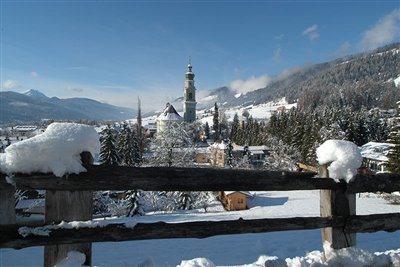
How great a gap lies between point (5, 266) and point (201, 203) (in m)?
25.3

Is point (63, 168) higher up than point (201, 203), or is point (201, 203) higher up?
point (63, 168)

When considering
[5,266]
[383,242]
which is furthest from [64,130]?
[383,242]

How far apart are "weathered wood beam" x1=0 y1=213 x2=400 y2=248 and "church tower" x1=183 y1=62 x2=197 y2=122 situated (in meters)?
104

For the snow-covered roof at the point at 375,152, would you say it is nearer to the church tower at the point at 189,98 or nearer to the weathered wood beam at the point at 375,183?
the weathered wood beam at the point at 375,183

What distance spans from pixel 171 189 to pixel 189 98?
4169 inches

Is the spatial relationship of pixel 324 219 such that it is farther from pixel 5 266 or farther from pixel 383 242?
pixel 5 266

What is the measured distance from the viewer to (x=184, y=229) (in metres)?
3.06

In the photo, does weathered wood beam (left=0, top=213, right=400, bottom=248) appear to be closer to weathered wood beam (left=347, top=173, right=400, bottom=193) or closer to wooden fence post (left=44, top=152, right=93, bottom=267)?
wooden fence post (left=44, top=152, right=93, bottom=267)

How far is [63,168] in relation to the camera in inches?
105

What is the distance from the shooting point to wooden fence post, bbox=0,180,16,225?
2.61 metres

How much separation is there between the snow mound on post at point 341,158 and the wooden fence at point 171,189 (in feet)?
0.34

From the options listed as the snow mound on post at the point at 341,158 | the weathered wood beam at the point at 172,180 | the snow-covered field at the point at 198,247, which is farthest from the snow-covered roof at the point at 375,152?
the weathered wood beam at the point at 172,180

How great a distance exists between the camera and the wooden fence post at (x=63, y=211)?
2.78m

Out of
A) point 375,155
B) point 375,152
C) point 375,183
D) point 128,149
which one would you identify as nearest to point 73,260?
point 375,183
